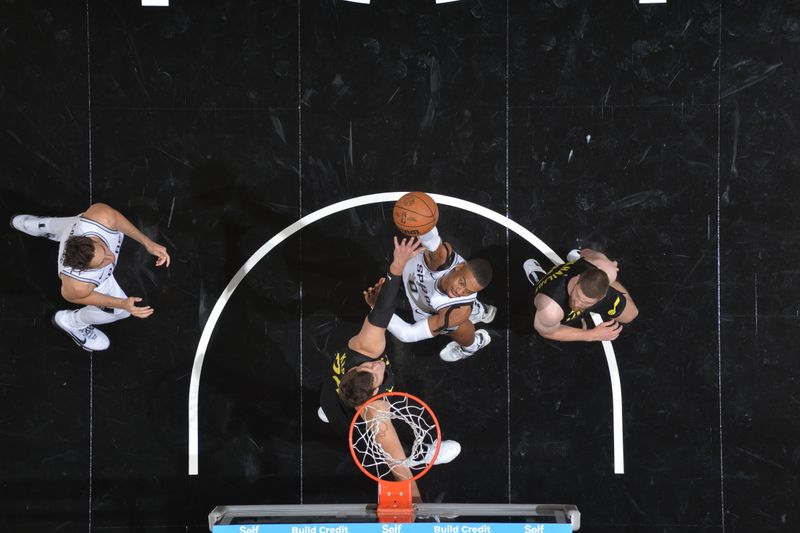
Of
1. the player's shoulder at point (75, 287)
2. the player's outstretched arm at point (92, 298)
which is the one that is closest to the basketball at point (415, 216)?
the player's outstretched arm at point (92, 298)

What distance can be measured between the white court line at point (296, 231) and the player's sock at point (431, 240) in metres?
1.00

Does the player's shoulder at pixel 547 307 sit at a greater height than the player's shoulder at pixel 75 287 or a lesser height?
lesser

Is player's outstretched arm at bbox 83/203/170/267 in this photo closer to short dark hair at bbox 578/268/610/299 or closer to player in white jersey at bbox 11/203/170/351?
player in white jersey at bbox 11/203/170/351

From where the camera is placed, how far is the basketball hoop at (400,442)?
523 centimetres

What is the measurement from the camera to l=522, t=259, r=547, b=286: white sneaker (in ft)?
21.7

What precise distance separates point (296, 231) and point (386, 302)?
1.73m

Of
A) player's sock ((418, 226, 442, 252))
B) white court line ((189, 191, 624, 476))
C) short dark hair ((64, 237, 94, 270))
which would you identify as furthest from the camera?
white court line ((189, 191, 624, 476))

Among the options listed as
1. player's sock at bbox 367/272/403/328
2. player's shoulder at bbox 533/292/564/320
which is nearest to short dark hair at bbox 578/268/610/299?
player's shoulder at bbox 533/292/564/320

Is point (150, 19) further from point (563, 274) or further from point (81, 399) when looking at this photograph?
point (563, 274)

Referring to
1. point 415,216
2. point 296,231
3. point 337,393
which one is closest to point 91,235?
point 296,231

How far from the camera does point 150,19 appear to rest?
673 cm

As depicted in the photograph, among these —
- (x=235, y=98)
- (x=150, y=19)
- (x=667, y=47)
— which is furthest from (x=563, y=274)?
(x=150, y=19)

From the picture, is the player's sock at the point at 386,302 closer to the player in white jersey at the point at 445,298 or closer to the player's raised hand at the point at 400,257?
the player's raised hand at the point at 400,257

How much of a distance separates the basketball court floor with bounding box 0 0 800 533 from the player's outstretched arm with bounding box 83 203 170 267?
0.45m
